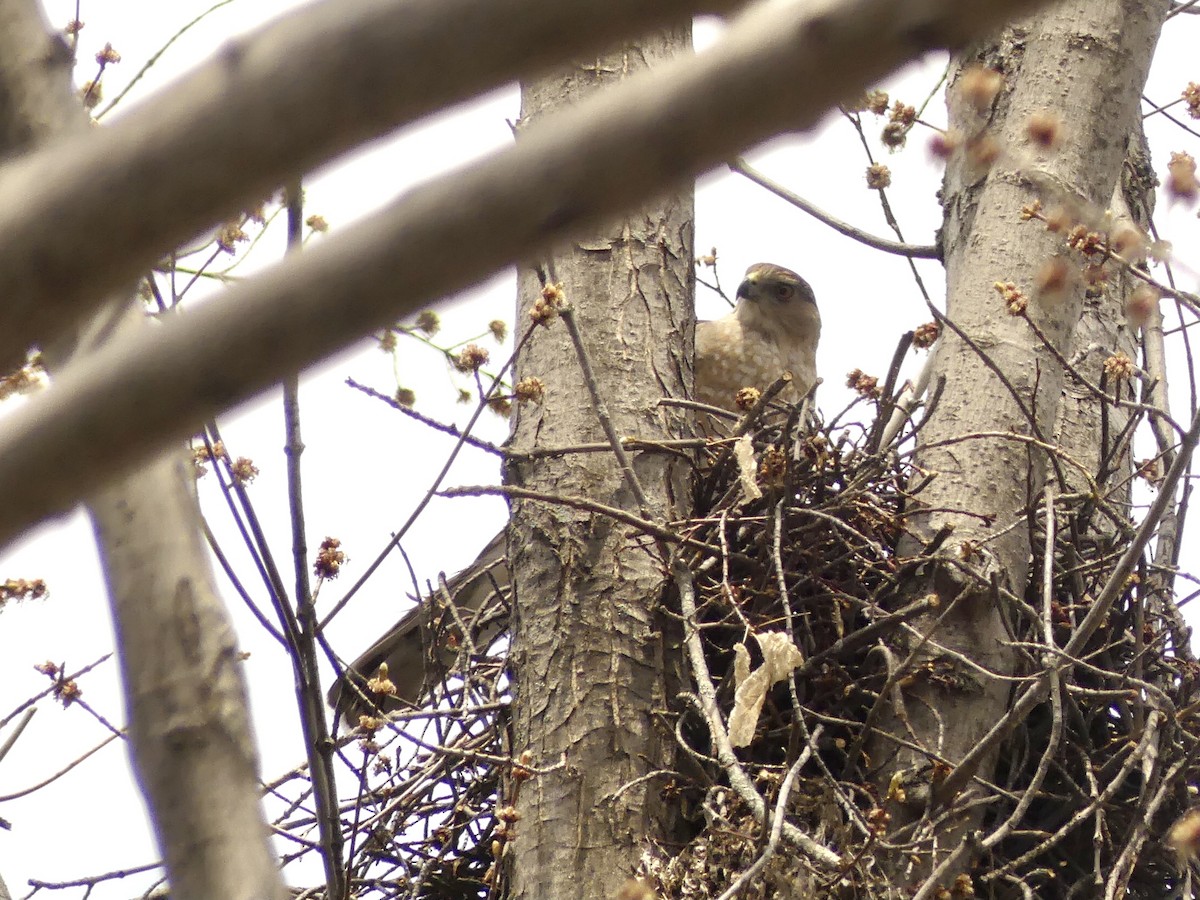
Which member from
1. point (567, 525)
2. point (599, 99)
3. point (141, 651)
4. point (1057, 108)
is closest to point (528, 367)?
point (567, 525)

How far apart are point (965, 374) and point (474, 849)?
1.76 metres

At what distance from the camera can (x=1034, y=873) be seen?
319 cm

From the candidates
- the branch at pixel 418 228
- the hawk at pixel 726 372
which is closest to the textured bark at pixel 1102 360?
the hawk at pixel 726 372

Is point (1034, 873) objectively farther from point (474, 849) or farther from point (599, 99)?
point (599, 99)

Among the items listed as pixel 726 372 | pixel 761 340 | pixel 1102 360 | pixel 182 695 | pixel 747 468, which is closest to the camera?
pixel 182 695

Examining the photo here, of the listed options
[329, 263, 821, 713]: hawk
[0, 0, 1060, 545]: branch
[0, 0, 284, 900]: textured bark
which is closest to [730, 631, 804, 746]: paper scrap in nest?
[329, 263, 821, 713]: hawk

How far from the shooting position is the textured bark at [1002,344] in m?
3.46

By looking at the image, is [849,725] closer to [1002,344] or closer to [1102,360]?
[1002,344]

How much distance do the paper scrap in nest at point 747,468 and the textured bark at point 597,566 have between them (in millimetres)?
247

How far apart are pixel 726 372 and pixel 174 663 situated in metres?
3.93

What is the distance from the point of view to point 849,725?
3404 mm

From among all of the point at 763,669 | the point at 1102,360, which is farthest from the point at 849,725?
the point at 1102,360

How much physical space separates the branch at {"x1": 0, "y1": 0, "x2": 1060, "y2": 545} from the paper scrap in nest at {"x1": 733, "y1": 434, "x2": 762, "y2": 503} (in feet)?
8.06

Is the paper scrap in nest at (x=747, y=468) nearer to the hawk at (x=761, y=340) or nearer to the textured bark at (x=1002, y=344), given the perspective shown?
the textured bark at (x=1002, y=344)
